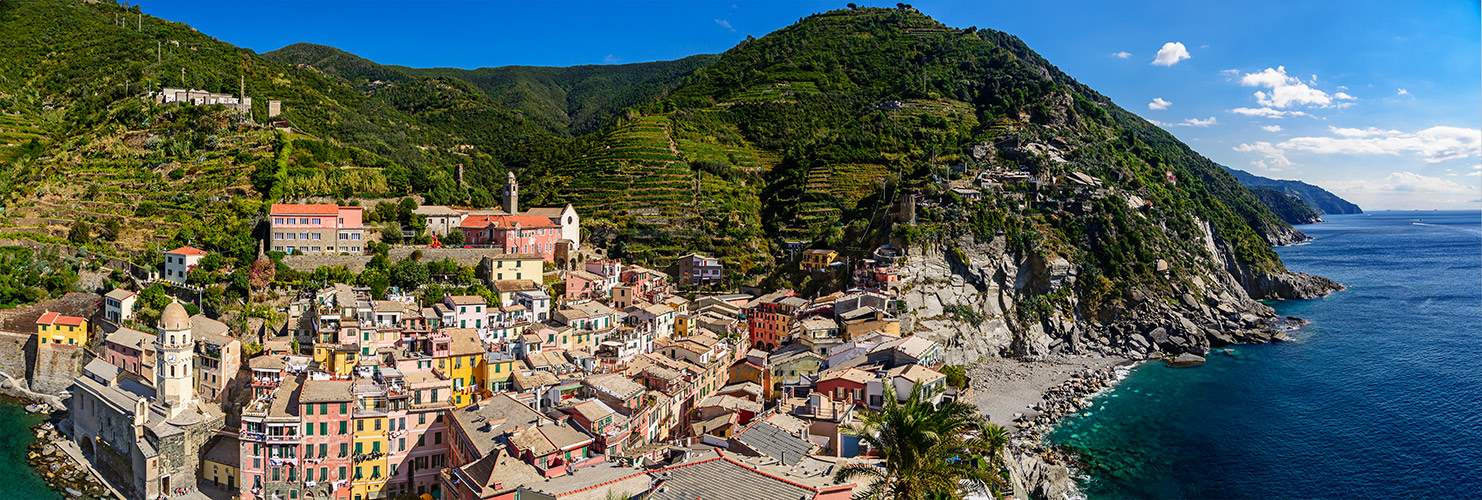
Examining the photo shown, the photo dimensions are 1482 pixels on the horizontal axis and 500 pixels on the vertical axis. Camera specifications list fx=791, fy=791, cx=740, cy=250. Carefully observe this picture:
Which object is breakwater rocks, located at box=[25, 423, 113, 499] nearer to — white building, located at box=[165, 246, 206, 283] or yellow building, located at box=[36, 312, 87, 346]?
yellow building, located at box=[36, 312, 87, 346]

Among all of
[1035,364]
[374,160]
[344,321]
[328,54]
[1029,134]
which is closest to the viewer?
[344,321]

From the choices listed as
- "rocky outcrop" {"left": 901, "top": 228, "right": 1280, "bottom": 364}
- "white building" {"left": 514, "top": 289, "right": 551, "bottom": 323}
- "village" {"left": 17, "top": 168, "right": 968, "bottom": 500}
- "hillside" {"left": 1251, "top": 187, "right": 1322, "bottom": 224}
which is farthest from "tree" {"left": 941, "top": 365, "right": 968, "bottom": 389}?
"hillside" {"left": 1251, "top": 187, "right": 1322, "bottom": 224}

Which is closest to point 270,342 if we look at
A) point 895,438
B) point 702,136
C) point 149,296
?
point 149,296

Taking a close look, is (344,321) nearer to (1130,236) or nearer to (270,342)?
(270,342)

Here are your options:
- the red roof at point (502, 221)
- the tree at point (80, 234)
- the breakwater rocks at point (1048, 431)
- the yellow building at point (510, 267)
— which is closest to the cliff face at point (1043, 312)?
the breakwater rocks at point (1048, 431)

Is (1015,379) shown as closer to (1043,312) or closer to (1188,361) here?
(1043,312)

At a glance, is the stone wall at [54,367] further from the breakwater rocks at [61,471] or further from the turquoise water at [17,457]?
the breakwater rocks at [61,471]

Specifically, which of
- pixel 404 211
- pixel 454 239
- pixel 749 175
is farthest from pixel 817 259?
pixel 404 211
